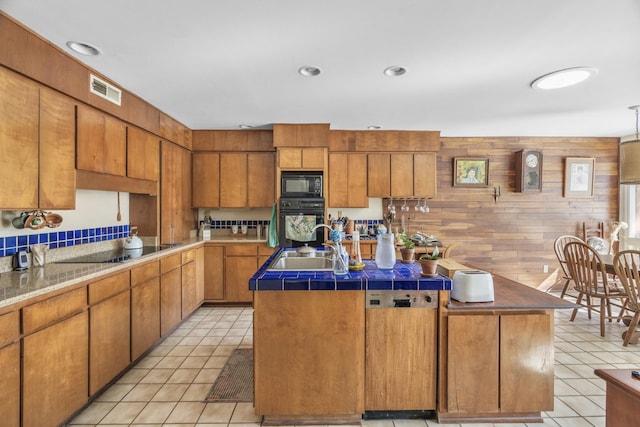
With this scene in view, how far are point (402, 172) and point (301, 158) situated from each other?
4.90ft

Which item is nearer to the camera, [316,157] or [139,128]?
[139,128]

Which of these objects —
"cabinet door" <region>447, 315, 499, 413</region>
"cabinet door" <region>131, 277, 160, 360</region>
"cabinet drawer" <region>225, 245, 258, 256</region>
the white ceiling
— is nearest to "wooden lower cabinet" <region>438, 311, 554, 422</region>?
"cabinet door" <region>447, 315, 499, 413</region>

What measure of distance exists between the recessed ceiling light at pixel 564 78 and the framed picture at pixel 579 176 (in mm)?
2570

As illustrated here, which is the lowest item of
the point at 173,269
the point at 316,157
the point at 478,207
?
the point at 173,269

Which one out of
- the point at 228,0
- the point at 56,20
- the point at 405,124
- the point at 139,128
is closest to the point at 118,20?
the point at 56,20

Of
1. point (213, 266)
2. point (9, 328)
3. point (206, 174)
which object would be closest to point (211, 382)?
point (9, 328)

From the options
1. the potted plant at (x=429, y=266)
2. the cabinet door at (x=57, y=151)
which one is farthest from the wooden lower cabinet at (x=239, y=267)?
the potted plant at (x=429, y=266)

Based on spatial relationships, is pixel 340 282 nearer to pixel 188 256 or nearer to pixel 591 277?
pixel 188 256

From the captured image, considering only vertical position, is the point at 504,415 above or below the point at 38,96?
below

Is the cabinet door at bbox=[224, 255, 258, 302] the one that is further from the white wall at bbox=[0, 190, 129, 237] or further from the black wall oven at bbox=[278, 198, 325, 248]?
the white wall at bbox=[0, 190, 129, 237]

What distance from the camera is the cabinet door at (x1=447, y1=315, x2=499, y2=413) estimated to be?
1.82 metres

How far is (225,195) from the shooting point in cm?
426

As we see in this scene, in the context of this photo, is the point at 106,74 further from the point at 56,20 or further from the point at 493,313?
the point at 493,313

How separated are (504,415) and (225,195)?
377 centimetres
